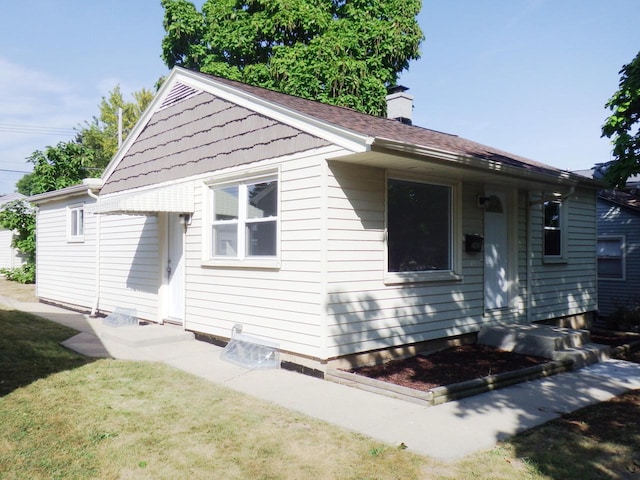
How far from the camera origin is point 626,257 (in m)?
15.5

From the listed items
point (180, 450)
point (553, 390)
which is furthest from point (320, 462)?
point (553, 390)

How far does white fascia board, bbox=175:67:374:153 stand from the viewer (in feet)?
19.4

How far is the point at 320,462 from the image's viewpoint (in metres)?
3.86

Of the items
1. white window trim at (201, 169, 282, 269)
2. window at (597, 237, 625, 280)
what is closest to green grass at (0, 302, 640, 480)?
white window trim at (201, 169, 282, 269)

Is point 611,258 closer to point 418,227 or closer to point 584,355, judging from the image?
point 584,355

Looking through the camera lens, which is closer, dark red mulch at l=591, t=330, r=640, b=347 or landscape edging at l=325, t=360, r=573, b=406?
landscape edging at l=325, t=360, r=573, b=406

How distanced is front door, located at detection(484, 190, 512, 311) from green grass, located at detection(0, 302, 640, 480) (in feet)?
10.6

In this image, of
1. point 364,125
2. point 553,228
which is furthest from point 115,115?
point 553,228

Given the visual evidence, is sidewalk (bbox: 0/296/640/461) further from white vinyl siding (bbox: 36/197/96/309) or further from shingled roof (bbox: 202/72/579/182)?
white vinyl siding (bbox: 36/197/96/309)

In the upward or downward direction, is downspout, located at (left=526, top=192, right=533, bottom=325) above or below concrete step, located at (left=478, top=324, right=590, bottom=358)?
above

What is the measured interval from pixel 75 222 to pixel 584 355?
12.0 m

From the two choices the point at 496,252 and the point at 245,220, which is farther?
the point at 496,252

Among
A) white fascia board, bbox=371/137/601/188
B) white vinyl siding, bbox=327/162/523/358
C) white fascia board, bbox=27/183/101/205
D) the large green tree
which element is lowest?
white vinyl siding, bbox=327/162/523/358

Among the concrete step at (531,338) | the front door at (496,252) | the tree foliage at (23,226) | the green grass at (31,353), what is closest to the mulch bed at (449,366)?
the concrete step at (531,338)
